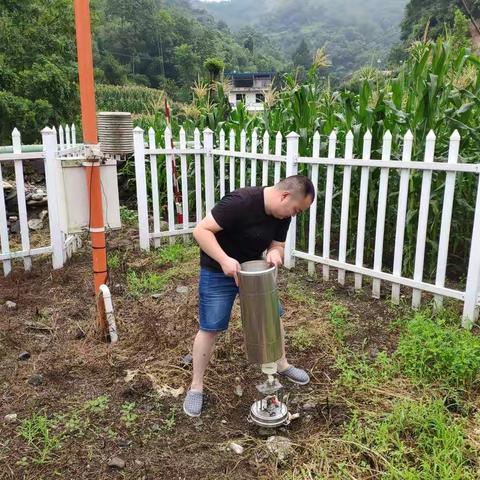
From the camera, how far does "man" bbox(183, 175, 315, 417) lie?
2.52m

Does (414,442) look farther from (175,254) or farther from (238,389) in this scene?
(175,254)

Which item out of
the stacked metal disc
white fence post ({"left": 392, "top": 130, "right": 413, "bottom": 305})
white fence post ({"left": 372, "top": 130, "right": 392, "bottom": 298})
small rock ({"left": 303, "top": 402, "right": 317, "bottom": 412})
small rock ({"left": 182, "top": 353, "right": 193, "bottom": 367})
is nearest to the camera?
small rock ({"left": 303, "top": 402, "right": 317, "bottom": 412})

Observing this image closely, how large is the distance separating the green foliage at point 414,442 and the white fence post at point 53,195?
374 cm

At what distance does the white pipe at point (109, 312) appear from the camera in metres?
3.46

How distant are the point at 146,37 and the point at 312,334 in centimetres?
6319

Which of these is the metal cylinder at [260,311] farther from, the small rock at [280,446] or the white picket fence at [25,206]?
the white picket fence at [25,206]

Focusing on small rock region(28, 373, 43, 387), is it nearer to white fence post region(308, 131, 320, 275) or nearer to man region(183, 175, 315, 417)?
man region(183, 175, 315, 417)

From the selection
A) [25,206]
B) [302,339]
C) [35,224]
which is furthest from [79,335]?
[35,224]

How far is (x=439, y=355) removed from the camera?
3.07 metres

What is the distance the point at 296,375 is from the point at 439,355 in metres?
0.97

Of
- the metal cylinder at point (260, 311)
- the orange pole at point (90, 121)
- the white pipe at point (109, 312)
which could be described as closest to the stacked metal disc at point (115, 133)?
the orange pole at point (90, 121)

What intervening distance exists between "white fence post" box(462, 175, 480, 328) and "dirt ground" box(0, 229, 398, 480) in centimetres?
61

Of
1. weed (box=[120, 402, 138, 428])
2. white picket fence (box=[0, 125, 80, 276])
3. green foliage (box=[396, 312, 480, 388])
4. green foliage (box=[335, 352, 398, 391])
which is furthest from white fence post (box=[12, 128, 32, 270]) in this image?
green foliage (box=[396, 312, 480, 388])

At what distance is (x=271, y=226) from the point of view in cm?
269
